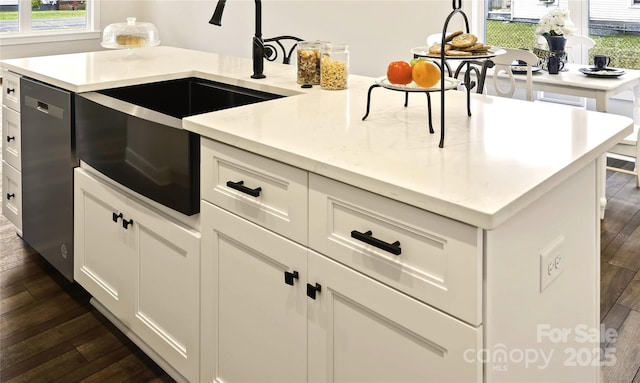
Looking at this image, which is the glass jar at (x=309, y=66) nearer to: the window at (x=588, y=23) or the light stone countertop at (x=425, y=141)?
the light stone countertop at (x=425, y=141)

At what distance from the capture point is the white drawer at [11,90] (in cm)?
250

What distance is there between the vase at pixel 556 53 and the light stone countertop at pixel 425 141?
214 centimetres

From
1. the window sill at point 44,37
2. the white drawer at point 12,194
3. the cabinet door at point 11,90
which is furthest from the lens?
the window sill at point 44,37

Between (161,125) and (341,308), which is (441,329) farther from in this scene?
(161,125)

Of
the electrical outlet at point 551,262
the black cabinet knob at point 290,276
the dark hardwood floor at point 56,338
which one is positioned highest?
the electrical outlet at point 551,262

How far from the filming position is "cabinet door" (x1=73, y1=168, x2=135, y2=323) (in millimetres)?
1908

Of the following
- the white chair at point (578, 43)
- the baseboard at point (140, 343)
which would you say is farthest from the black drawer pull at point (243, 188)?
the white chair at point (578, 43)

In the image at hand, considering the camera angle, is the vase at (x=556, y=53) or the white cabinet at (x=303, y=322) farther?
the vase at (x=556, y=53)

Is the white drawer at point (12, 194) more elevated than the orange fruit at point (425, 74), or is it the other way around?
the orange fruit at point (425, 74)

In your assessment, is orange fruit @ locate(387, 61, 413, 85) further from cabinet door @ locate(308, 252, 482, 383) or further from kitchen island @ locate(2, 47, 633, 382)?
cabinet door @ locate(308, 252, 482, 383)

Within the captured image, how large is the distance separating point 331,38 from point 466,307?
4.63m

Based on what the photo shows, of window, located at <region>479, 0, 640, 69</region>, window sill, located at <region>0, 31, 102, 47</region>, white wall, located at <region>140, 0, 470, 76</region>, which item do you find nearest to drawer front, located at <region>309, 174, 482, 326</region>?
white wall, located at <region>140, 0, 470, 76</region>

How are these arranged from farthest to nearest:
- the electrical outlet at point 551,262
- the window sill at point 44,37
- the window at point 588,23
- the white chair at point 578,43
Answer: the window sill at point 44,37 → the window at point 588,23 → the white chair at point 578,43 → the electrical outlet at point 551,262

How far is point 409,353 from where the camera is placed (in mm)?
1078
